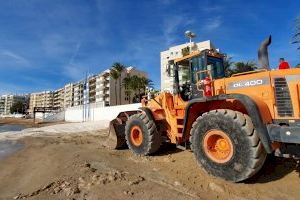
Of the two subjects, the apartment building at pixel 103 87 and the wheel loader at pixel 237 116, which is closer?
the wheel loader at pixel 237 116

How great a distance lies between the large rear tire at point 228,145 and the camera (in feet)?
17.8

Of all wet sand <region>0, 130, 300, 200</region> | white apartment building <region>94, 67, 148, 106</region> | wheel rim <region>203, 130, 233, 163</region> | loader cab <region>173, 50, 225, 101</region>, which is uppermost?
white apartment building <region>94, 67, 148, 106</region>

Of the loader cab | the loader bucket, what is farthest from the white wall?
the loader cab

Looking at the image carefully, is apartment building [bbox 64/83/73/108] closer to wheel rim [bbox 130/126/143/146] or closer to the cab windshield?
wheel rim [bbox 130/126/143/146]

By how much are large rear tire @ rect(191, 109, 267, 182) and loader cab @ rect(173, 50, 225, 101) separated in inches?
63.5

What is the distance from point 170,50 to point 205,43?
11.6 m

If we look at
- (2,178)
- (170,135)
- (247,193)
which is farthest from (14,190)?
(247,193)

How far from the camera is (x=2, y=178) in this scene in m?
7.91

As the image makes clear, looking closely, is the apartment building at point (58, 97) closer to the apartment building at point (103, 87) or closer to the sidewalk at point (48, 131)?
the apartment building at point (103, 87)

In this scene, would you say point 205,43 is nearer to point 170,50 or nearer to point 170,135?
point 170,50

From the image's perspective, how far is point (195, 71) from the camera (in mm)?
8117

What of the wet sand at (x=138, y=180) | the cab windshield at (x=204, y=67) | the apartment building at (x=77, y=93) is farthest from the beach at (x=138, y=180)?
the apartment building at (x=77, y=93)

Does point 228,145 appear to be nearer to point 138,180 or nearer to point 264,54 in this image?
point 138,180

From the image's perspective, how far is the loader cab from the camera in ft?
26.0
